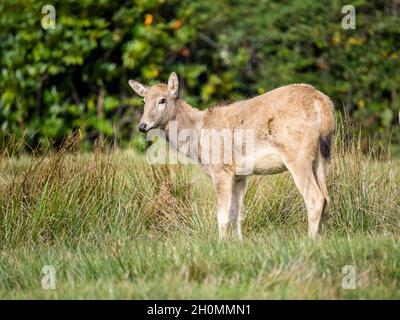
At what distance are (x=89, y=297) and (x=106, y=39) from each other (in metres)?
10.0

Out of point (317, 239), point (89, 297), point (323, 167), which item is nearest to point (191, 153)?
point (323, 167)

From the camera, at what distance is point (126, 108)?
673 inches

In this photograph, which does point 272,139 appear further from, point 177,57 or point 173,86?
point 177,57

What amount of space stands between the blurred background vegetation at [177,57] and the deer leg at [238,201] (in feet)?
19.1

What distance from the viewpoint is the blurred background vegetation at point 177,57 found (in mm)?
16109

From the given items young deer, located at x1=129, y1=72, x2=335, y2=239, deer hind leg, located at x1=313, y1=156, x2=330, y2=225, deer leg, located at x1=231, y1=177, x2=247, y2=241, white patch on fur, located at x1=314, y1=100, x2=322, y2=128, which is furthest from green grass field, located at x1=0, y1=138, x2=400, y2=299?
white patch on fur, located at x1=314, y1=100, x2=322, y2=128

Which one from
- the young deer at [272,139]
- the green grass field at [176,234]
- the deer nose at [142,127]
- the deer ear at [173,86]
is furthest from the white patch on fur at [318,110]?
the deer nose at [142,127]

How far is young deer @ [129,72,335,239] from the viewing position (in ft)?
30.6

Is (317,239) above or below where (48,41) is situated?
below

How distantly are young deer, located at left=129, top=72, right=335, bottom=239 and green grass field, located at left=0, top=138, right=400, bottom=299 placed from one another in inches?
12.2
